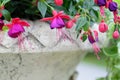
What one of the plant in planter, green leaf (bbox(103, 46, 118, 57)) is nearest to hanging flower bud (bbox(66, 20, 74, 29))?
the plant in planter

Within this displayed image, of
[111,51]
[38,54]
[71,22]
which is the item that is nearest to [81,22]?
[71,22]

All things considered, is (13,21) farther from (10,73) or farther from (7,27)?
(10,73)

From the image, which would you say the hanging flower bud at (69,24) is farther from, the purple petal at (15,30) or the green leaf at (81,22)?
the purple petal at (15,30)

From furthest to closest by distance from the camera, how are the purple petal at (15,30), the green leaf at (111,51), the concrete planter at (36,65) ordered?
the green leaf at (111,51) → the concrete planter at (36,65) → the purple petal at (15,30)

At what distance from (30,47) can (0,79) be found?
15 cm

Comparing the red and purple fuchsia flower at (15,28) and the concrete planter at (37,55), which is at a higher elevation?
the red and purple fuchsia flower at (15,28)

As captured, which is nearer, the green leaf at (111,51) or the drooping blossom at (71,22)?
the drooping blossom at (71,22)

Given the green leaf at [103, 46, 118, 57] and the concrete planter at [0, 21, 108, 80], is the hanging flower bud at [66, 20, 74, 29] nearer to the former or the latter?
the concrete planter at [0, 21, 108, 80]

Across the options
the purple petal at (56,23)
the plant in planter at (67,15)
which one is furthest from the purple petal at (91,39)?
the purple petal at (56,23)

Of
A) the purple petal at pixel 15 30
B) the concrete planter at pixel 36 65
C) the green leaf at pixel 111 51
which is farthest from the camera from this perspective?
the green leaf at pixel 111 51

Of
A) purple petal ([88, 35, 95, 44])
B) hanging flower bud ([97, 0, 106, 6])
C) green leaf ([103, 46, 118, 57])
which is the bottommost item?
green leaf ([103, 46, 118, 57])

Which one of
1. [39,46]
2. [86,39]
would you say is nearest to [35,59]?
[39,46]

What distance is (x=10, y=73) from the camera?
32.1 inches

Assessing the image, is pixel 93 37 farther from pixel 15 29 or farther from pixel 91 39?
pixel 15 29
